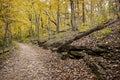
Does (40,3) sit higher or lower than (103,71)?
higher

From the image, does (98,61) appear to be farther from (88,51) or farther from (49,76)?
(49,76)

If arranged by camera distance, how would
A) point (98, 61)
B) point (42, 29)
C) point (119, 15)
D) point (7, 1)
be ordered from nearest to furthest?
point (98, 61) → point (119, 15) → point (7, 1) → point (42, 29)

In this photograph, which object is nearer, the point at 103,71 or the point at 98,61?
the point at 103,71

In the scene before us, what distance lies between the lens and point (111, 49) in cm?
926

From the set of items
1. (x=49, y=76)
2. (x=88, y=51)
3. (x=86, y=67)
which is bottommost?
(x=49, y=76)

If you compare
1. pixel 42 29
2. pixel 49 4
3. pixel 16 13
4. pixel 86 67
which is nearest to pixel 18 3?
pixel 16 13

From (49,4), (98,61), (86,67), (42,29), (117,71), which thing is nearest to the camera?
(117,71)

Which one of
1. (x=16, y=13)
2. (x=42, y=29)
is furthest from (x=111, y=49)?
(x=42, y=29)

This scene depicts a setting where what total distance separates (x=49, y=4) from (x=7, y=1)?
422 inches

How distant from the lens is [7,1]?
706 inches

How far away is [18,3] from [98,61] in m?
13.5

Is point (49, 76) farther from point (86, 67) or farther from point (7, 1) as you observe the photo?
point (7, 1)

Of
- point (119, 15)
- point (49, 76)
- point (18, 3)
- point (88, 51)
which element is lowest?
point (49, 76)

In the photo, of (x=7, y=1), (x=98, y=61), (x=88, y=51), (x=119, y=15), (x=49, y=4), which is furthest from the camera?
(x=49, y=4)
